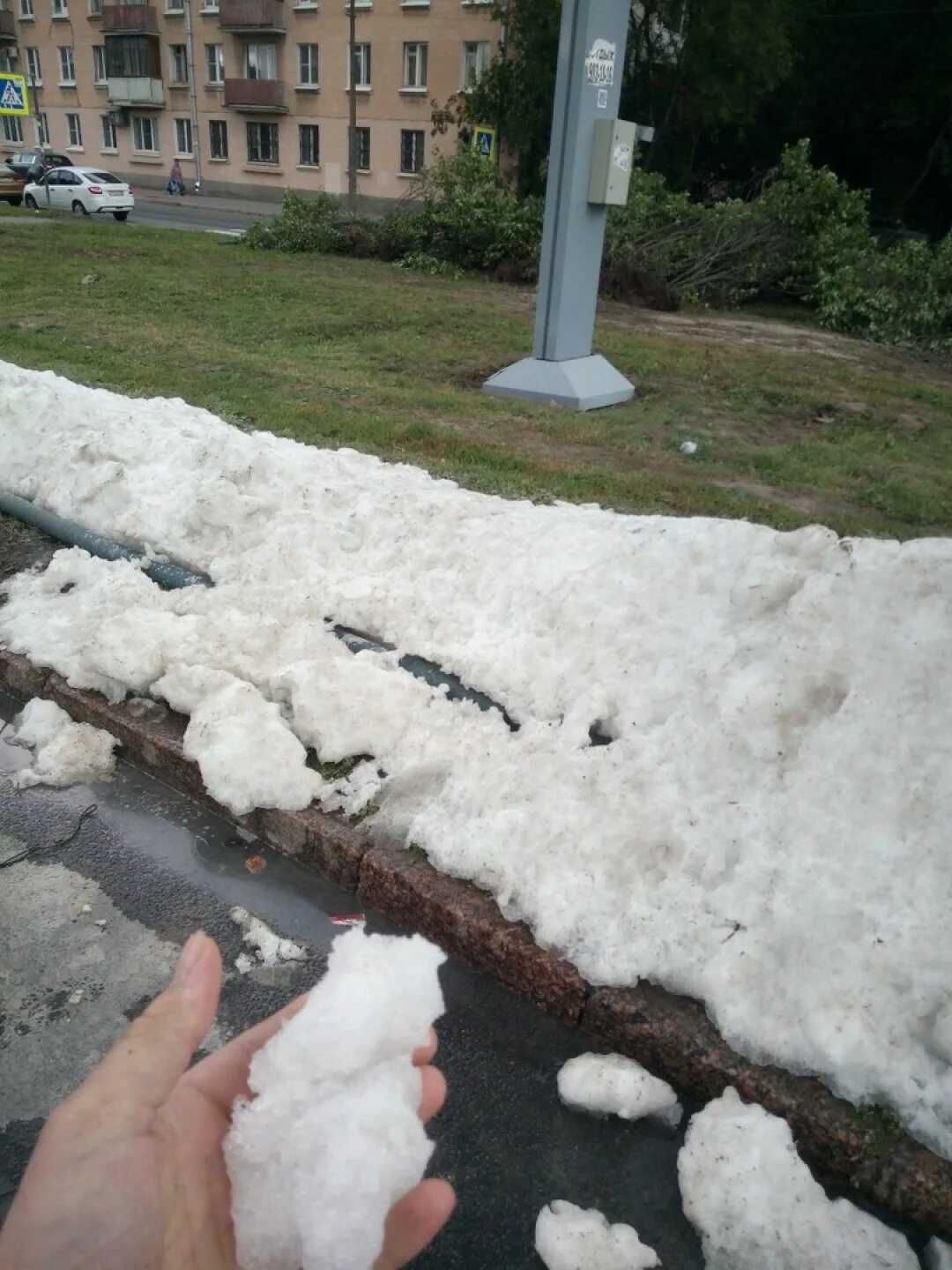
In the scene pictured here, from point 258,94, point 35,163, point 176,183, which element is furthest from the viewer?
point 176,183

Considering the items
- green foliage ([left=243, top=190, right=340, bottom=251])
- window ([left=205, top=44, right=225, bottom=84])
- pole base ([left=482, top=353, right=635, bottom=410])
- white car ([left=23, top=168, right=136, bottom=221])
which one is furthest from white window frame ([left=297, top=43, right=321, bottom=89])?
pole base ([left=482, top=353, right=635, bottom=410])

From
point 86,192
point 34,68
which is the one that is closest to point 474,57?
point 86,192

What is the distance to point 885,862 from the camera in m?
2.49

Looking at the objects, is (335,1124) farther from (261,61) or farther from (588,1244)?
(261,61)

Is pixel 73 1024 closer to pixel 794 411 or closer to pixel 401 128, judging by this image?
pixel 794 411

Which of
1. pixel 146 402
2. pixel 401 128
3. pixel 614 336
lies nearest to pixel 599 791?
pixel 146 402

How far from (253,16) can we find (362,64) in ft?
18.6

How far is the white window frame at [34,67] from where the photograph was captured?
51094 mm

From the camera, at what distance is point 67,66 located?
50.1 meters

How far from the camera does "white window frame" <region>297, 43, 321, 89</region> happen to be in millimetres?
40844

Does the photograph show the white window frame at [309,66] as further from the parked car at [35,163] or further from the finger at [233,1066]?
the finger at [233,1066]

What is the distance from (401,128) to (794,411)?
36.3 m

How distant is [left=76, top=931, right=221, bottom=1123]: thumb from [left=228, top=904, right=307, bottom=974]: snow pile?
1.32 meters

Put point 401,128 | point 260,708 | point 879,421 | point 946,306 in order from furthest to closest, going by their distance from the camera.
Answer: point 401,128 < point 946,306 < point 879,421 < point 260,708
